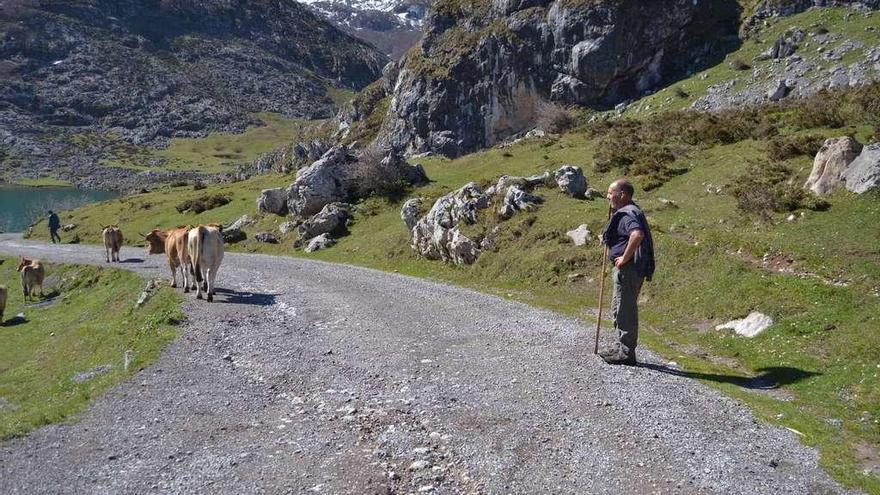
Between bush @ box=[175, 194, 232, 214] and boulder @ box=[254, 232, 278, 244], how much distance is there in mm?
16047

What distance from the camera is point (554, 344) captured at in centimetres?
1371

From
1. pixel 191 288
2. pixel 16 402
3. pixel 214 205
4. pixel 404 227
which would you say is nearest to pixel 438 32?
pixel 214 205

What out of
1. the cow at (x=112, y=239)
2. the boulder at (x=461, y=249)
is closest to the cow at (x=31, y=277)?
the cow at (x=112, y=239)

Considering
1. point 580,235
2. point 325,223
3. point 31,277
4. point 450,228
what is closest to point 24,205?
point 31,277

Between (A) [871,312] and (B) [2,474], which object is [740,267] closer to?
(A) [871,312]

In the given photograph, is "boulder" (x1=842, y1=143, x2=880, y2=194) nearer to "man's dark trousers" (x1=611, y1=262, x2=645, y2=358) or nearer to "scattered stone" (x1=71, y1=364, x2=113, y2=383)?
"man's dark trousers" (x1=611, y1=262, x2=645, y2=358)

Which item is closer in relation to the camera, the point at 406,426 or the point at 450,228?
the point at 406,426

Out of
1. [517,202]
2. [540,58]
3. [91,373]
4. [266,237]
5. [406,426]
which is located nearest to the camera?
[406,426]

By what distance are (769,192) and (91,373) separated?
22342 mm

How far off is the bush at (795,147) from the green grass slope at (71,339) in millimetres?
24947

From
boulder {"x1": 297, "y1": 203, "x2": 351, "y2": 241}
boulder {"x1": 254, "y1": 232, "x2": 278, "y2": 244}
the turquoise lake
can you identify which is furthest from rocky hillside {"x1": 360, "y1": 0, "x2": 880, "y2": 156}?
the turquoise lake

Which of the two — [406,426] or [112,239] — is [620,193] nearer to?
[406,426]

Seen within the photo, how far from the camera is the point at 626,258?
11.4 metres

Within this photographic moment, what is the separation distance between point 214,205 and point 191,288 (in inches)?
1454
